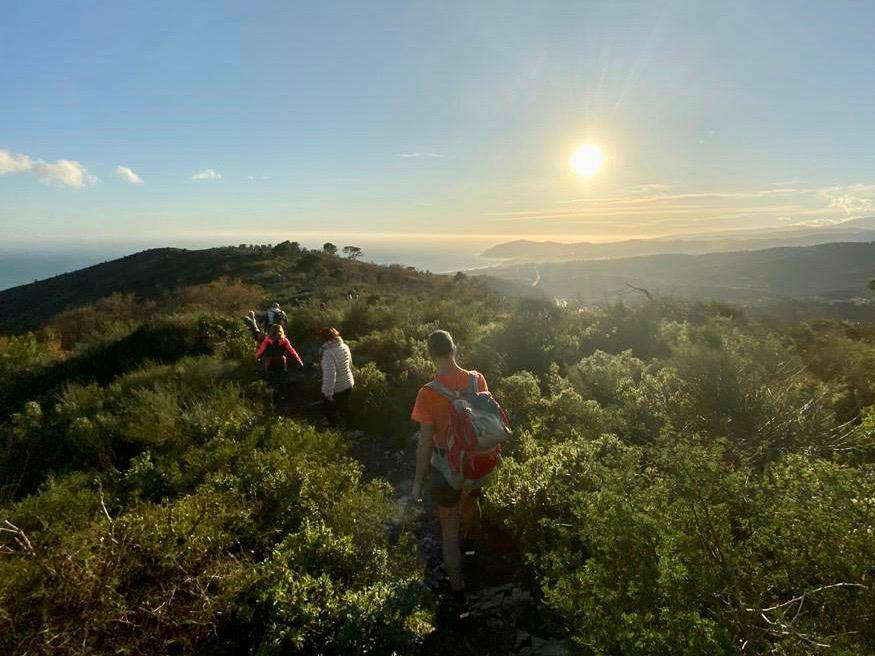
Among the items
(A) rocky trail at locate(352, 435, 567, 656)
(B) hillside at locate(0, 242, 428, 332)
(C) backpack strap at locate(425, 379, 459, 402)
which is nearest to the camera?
(A) rocky trail at locate(352, 435, 567, 656)

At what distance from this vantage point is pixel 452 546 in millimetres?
3764

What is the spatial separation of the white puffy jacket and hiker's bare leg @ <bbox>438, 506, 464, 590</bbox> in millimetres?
3785

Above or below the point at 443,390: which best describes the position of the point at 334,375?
below

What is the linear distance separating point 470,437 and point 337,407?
437 cm

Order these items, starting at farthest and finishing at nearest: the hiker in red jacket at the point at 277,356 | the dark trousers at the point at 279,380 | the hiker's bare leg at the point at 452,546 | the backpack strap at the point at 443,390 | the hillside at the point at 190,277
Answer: the hillside at the point at 190,277 → the dark trousers at the point at 279,380 → the hiker in red jacket at the point at 277,356 → the hiker's bare leg at the point at 452,546 → the backpack strap at the point at 443,390

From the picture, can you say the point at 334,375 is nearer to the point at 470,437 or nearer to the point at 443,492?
the point at 443,492

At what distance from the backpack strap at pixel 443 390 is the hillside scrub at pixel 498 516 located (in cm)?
119

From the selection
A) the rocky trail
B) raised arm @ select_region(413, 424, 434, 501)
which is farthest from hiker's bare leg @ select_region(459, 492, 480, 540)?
raised arm @ select_region(413, 424, 434, 501)

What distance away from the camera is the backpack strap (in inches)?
Answer: 141

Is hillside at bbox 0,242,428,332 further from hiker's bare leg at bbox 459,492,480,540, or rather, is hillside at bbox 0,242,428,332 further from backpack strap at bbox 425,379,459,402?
backpack strap at bbox 425,379,459,402

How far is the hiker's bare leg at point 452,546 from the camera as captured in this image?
12.2ft

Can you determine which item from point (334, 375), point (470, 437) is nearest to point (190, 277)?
point (334, 375)

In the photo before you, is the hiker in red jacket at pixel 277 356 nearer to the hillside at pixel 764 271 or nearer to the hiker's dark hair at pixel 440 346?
the hiker's dark hair at pixel 440 346

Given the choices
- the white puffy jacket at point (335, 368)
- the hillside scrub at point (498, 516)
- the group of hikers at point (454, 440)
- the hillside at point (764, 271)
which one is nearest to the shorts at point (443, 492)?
the group of hikers at point (454, 440)
